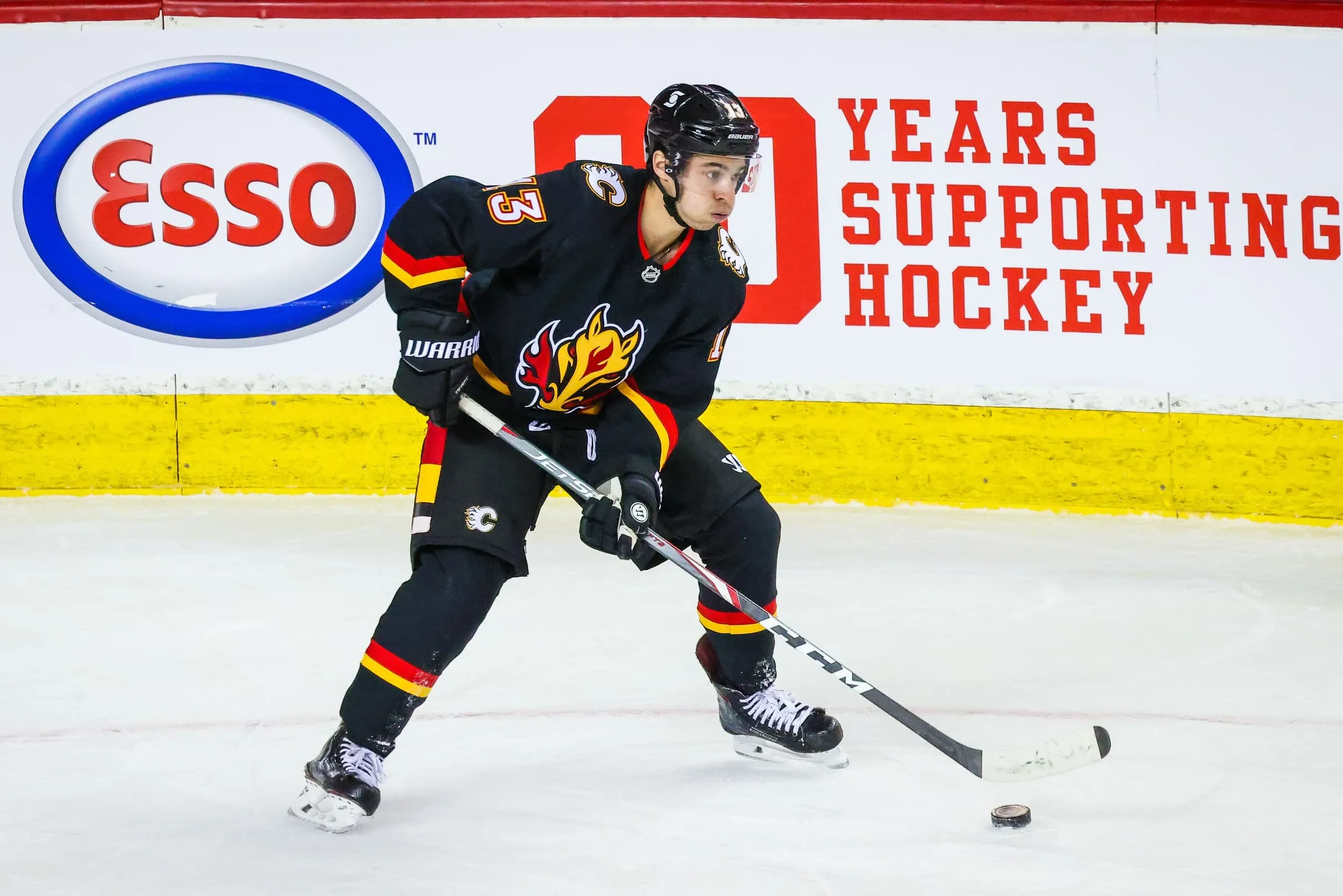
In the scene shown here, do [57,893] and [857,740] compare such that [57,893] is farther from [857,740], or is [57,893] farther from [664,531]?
[857,740]

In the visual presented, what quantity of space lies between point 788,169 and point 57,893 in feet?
10.0

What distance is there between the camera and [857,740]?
2.93m

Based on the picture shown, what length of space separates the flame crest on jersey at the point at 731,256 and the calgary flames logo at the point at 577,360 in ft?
0.63

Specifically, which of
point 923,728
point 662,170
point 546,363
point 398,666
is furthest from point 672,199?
point 923,728

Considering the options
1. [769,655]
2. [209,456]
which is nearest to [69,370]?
[209,456]

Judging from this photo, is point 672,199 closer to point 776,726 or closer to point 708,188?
point 708,188

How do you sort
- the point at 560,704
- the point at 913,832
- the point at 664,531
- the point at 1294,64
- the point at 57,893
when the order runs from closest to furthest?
the point at 57,893 < the point at 913,832 < the point at 664,531 < the point at 560,704 < the point at 1294,64

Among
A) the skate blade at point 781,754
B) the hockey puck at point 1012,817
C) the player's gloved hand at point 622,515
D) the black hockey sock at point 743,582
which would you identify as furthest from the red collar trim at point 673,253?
the hockey puck at point 1012,817

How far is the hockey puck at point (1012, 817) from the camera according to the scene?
2463 millimetres

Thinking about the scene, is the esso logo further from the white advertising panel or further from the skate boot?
the skate boot

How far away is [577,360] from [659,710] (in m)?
0.84

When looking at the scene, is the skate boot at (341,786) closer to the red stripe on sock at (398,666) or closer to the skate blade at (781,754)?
the red stripe on sock at (398,666)

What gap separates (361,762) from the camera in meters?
2.49

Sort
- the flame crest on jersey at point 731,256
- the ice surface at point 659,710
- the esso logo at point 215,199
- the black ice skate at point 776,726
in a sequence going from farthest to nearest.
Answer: the esso logo at point 215,199 < the black ice skate at point 776,726 < the flame crest on jersey at point 731,256 < the ice surface at point 659,710
